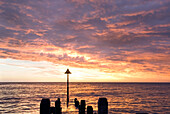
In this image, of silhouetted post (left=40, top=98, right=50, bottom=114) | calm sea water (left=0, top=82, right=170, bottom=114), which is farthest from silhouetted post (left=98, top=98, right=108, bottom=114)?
calm sea water (left=0, top=82, right=170, bottom=114)

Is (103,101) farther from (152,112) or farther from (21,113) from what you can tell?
(152,112)

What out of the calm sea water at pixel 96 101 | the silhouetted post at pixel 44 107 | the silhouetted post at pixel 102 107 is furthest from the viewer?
the calm sea water at pixel 96 101

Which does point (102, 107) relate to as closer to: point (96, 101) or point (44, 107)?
point (44, 107)

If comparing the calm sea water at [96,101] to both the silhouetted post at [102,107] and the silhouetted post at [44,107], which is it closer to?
the silhouetted post at [44,107]

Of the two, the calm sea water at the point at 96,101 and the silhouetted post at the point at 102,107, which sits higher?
the silhouetted post at the point at 102,107

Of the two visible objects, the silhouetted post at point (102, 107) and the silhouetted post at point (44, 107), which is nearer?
the silhouetted post at point (102, 107)

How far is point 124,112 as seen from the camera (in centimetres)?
2462

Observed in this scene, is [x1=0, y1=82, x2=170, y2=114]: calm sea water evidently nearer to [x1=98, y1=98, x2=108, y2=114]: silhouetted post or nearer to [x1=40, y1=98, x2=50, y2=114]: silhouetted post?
[x1=40, y1=98, x2=50, y2=114]: silhouetted post

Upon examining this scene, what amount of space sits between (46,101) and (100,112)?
2163 mm

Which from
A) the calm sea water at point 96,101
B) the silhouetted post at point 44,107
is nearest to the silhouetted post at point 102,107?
the silhouetted post at point 44,107

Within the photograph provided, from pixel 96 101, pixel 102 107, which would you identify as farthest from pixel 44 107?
pixel 96 101

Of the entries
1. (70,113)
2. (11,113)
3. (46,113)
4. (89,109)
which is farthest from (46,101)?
(11,113)

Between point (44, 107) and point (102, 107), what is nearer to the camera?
point (102, 107)

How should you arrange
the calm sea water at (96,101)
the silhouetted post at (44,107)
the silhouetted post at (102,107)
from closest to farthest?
the silhouetted post at (102,107) → the silhouetted post at (44,107) → the calm sea water at (96,101)
